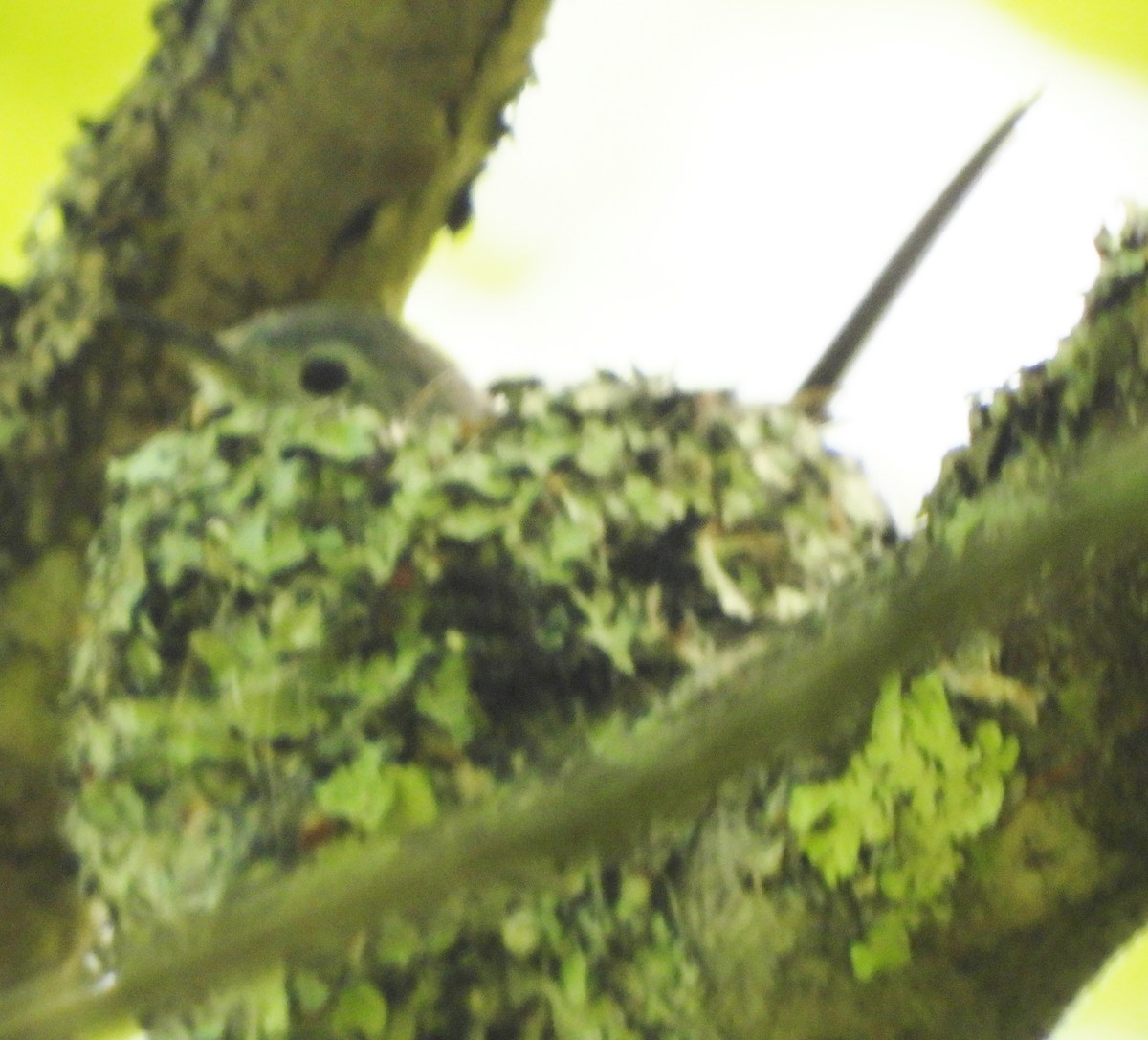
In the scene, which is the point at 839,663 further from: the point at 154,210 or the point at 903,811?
the point at 154,210

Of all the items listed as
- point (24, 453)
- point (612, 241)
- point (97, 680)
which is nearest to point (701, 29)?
point (612, 241)

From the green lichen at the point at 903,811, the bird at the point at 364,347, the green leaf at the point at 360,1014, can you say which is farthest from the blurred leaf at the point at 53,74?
the green lichen at the point at 903,811

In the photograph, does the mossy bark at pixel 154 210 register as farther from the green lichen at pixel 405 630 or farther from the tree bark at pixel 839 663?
the green lichen at pixel 405 630

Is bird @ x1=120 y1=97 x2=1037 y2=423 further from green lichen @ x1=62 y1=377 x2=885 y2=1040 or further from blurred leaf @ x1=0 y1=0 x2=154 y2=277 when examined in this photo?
blurred leaf @ x1=0 y1=0 x2=154 y2=277

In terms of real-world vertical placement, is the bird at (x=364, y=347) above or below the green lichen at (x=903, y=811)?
above

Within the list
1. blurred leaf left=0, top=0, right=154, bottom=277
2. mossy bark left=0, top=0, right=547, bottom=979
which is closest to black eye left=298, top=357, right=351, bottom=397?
mossy bark left=0, top=0, right=547, bottom=979

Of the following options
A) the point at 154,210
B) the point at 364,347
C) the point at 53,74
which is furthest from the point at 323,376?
the point at 53,74
